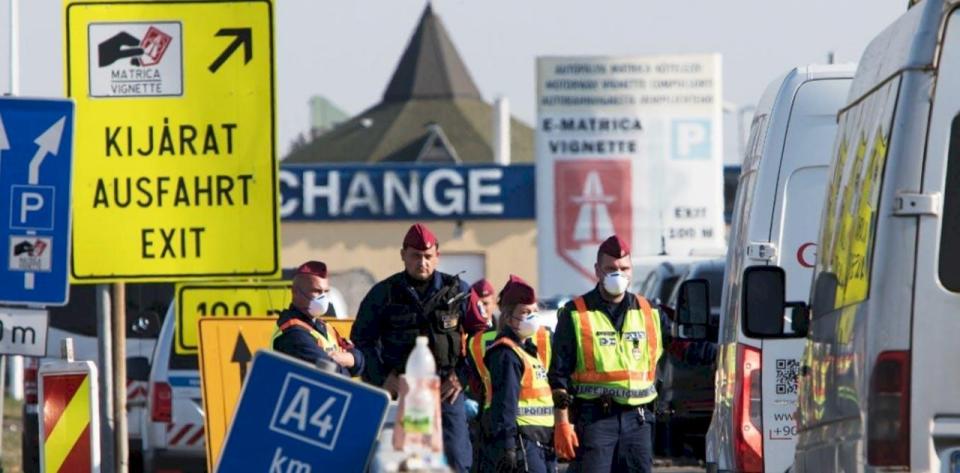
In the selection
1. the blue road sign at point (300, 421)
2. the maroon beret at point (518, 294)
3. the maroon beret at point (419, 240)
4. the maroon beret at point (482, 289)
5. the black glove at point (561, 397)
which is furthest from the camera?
the maroon beret at point (482, 289)

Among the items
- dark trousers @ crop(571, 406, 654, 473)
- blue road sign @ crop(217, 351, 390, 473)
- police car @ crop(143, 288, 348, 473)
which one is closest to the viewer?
blue road sign @ crop(217, 351, 390, 473)

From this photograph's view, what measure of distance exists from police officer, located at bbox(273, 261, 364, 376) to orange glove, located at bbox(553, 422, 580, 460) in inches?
45.8

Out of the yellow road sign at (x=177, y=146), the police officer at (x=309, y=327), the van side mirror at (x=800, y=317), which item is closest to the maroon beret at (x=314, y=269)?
the police officer at (x=309, y=327)

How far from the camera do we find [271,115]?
36.3ft

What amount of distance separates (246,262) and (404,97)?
4009 inches

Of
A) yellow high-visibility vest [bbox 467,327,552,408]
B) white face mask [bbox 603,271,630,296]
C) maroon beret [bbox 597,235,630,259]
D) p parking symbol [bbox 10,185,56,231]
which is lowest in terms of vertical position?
yellow high-visibility vest [bbox 467,327,552,408]

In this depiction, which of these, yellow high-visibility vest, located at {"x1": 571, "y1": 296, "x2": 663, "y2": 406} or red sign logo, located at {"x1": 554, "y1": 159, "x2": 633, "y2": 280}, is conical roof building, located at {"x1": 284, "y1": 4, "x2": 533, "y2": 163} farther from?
yellow high-visibility vest, located at {"x1": 571, "y1": 296, "x2": 663, "y2": 406}

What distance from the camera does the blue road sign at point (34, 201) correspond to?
36.1 feet

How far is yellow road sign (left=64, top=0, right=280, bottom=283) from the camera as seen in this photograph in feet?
36.0

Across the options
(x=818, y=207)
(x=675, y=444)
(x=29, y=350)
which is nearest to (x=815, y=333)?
(x=818, y=207)

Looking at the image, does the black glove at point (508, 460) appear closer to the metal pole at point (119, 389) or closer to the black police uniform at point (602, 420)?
the black police uniform at point (602, 420)

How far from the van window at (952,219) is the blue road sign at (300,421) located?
5.57 feet

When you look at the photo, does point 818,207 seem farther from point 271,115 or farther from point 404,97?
point 404,97

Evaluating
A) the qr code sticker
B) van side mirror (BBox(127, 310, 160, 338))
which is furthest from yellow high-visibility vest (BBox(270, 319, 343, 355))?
van side mirror (BBox(127, 310, 160, 338))
